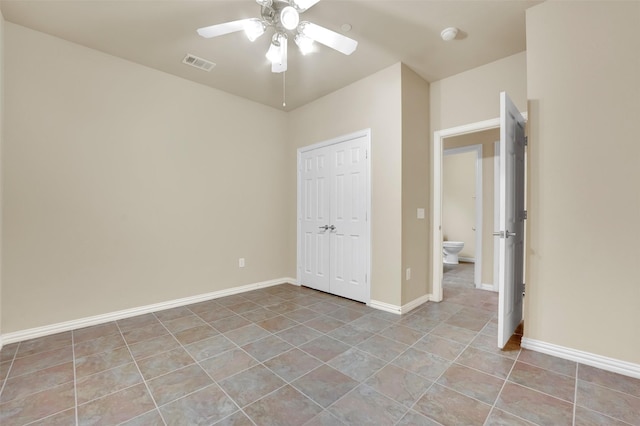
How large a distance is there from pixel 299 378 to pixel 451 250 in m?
4.92

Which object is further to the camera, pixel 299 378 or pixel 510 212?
pixel 510 212

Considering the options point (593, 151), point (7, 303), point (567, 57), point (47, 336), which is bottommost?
point (47, 336)

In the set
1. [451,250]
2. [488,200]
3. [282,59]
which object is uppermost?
[282,59]

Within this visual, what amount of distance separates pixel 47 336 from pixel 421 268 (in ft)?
12.6

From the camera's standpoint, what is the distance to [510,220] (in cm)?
238

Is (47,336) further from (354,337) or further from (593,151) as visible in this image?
(593,151)

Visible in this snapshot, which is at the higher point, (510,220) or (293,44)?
(293,44)

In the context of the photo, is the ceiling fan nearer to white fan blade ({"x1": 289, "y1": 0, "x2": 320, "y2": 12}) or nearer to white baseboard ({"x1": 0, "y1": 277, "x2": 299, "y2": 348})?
white fan blade ({"x1": 289, "y1": 0, "x2": 320, "y2": 12})

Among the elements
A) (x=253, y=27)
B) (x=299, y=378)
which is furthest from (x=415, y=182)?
(x=299, y=378)

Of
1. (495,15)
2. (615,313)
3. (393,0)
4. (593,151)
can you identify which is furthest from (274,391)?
(495,15)

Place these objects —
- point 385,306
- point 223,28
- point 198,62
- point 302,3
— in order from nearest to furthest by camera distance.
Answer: point 302,3 < point 223,28 < point 198,62 < point 385,306

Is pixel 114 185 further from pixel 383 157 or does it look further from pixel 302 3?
pixel 383 157

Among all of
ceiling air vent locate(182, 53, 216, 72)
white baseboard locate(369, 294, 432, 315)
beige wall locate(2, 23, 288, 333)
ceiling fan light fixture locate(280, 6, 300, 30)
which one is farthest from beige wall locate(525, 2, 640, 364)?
beige wall locate(2, 23, 288, 333)

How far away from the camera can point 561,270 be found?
2.14 metres
